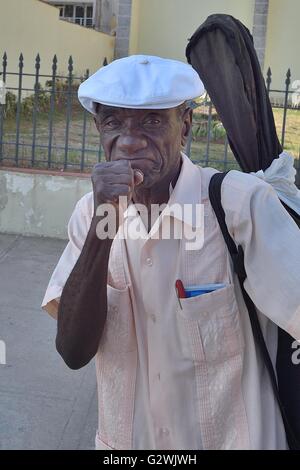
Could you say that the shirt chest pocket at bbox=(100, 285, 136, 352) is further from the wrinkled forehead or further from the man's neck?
the wrinkled forehead

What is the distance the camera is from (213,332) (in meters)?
1.58

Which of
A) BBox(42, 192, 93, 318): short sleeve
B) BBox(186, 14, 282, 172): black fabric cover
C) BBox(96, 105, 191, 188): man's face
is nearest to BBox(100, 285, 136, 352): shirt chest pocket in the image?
BBox(42, 192, 93, 318): short sleeve

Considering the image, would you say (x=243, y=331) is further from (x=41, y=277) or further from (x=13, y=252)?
(x=13, y=252)

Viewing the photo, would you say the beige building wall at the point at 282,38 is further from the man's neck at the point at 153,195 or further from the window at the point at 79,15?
the man's neck at the point at 153,195

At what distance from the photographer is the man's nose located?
1618mm

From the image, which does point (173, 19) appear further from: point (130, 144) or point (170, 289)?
point (170, 289)

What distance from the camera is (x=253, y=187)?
1562mm

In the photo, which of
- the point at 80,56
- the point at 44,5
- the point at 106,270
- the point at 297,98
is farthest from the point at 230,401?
the point at 80,56

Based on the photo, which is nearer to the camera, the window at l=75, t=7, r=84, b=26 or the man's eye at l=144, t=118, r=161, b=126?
the man's eye at l=144, t=118, r=161, b=126

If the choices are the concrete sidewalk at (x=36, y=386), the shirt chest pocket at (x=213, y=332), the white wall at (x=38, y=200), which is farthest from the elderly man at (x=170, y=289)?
the white wall at (x=38, y=200)

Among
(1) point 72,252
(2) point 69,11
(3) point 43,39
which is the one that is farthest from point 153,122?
(2) point 69,11

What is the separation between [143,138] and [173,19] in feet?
60.3

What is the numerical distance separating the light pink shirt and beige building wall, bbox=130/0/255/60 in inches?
705
